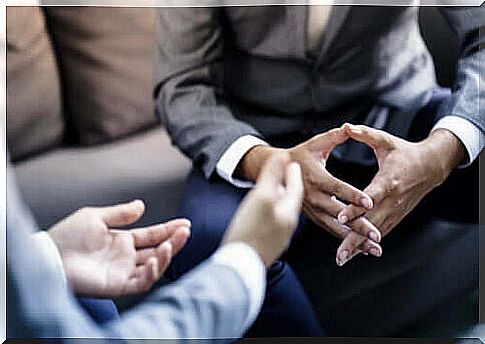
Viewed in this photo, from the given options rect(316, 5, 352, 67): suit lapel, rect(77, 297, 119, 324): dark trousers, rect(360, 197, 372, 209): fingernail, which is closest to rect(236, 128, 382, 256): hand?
rect(360, 197, 372, 209): fingernail

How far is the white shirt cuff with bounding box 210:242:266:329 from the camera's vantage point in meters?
0.87

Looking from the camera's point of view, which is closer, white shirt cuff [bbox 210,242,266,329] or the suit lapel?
white shirt cuff [bbox 210,242,266,329]

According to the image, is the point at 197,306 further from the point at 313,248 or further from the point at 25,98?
the point at 25,98

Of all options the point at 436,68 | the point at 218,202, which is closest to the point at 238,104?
the point at 218,202

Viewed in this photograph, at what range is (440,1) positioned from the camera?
98 centimetres

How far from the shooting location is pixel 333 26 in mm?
990

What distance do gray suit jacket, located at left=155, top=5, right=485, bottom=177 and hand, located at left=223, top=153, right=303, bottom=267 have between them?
72mm

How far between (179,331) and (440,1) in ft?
1.56

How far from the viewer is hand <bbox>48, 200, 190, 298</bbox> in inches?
35.7

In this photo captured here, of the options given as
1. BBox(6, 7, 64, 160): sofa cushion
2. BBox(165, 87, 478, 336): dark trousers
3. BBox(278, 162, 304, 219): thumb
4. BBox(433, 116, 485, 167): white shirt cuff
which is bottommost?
BBox(165, 87, 478, 336): dark trousers

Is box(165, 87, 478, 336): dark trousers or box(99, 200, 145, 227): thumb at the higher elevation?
box(99, 200, 145, 227): thumb

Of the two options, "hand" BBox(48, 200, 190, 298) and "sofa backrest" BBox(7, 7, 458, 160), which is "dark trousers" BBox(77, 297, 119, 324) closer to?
"hand" BBox(48, 200, 190, 298)

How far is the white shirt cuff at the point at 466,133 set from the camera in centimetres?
99

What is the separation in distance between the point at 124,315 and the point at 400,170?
35 centimetres
